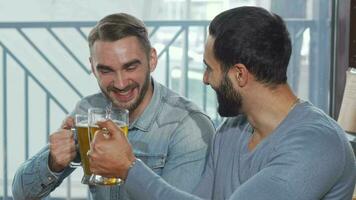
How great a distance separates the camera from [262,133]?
4.30ft

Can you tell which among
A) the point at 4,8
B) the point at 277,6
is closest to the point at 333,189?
the point at 277,6

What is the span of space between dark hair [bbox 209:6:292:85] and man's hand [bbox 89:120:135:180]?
25 cm

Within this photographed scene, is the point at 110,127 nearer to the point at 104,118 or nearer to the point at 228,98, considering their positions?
the point at 104,118

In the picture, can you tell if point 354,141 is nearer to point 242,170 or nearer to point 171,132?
point 171,132

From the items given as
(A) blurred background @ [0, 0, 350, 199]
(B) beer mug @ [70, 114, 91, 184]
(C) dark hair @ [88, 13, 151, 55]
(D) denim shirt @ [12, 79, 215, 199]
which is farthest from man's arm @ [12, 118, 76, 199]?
(A) blurred background @ [0, 0, 350, 199]

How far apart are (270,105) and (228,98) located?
0.09 metres

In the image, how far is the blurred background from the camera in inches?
113

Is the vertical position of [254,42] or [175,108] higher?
[254,42]

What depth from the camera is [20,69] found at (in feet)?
9.73

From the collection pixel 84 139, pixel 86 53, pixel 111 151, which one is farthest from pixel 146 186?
pixel 86 53

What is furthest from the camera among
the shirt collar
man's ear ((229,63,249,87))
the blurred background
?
the blurred background

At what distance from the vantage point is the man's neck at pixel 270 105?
4.19ft

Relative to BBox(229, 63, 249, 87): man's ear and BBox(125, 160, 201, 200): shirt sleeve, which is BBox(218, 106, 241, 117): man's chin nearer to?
BBox(229, 63, 249, 87): man's ear

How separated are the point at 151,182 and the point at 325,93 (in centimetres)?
190
